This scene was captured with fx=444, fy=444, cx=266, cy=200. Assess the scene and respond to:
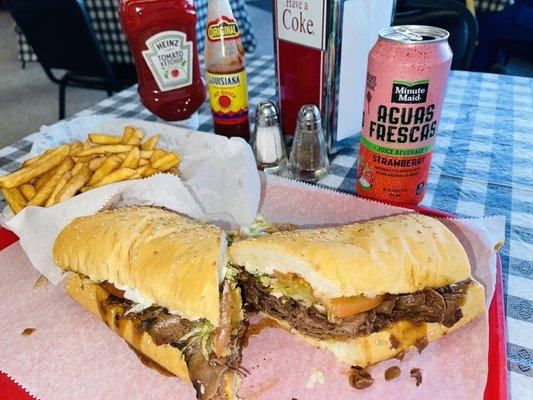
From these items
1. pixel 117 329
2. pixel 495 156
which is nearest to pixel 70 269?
pixel 117 329

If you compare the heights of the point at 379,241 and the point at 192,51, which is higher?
the point at 192,51

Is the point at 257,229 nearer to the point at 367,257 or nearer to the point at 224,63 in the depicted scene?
the point at 367,257

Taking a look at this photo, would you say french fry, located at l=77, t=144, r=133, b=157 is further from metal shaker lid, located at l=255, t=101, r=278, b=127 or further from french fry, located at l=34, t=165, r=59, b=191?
metal shaker lid, located at l=255, t=101, r=278, b=127

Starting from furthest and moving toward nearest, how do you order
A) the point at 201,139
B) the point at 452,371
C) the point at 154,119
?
the point at 154,119 < the point at 201,139 < the point at 452,371

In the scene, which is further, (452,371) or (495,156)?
(495,156)

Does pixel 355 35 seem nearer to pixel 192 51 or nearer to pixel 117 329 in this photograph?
pixel 192 51

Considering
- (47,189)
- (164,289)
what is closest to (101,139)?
(47,189)

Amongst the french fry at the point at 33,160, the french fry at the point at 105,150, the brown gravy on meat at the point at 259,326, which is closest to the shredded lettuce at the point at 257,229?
the brown gravy on meat at the point at 259,326

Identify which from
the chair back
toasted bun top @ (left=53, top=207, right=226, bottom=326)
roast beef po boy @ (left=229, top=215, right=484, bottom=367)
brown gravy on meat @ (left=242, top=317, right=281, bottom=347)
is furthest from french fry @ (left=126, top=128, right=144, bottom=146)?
the chair back
